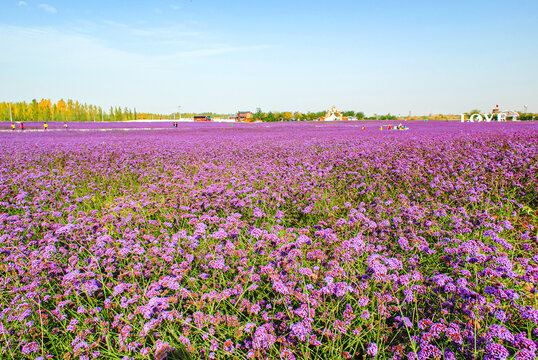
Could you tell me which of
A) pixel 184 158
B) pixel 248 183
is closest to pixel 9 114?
pixel 184 158

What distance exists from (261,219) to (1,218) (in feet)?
8.85

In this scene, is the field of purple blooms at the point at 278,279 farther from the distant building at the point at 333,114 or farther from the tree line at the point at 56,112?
the tree line at the point at 56,112

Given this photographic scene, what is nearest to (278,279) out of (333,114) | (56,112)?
(333,114)

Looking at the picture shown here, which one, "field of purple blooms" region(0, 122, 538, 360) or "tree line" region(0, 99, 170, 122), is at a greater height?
"tree line" region(0, 99, 170, 122)

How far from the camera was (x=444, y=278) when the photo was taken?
166cm

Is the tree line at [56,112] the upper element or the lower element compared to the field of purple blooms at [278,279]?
upper

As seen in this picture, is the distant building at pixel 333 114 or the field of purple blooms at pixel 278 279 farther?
the distant building at pixel 333 114

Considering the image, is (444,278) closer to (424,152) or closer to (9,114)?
(424,152)

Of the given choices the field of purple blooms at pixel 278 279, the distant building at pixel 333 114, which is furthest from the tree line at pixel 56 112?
the field of purple blooms at pixel 278 279

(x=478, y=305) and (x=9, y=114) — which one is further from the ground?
(x=9, y=114)

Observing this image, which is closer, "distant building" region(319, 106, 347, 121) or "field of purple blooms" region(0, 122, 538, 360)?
"field of purple blooms" region(0, 122, 538, 360)

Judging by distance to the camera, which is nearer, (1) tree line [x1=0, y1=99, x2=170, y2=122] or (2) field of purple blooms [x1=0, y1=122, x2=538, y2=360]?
(2) field of purple blooms [x1=0, y1=122, x2=538, y2=360]

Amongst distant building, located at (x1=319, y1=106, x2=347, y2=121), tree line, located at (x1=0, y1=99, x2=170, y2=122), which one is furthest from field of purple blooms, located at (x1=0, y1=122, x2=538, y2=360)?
tree line, located at (x1=0, y1=99, x2=170, y2=122)

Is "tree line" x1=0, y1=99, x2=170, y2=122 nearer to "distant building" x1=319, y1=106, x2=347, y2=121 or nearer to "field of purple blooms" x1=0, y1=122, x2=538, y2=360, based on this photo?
"distant building" x1=319, y1=106, x2=347, y2=121
